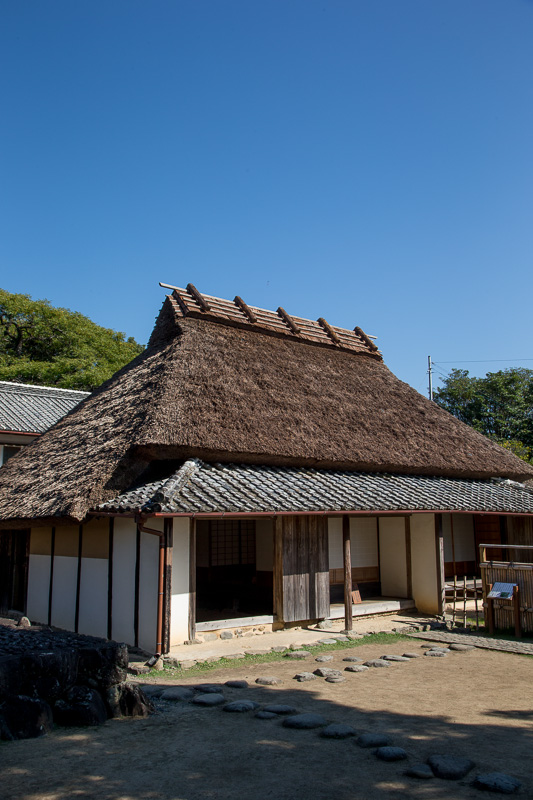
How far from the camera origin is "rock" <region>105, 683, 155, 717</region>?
5676 mm

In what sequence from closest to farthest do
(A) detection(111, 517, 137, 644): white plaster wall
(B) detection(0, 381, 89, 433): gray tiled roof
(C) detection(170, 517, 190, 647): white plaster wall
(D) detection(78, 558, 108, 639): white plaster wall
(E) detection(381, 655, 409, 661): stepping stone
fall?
(E) detection(381, 655, 409, 661): stepping stone
(C) detection(170, 517, 190, 647): white plaster wall
(A) detection(111, 517, 137, 644): white plaster wall
(D) detection(78, 558, 108, 639): white plaster wall
(B) detection(0, 381, 89, 433): gray tiled roof

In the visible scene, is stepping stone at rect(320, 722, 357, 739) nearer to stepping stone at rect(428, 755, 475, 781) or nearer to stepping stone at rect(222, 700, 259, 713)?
stepping stone at rect(428, 755, 475, 781)

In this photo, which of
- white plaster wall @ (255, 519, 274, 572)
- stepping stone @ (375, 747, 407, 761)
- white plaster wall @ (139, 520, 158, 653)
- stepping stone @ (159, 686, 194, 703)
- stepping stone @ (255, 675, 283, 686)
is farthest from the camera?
white plaster wall @ (255, 519, 274, 572)

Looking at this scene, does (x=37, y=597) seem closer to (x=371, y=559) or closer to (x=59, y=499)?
(x=59, y=499)

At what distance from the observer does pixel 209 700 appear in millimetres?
6258

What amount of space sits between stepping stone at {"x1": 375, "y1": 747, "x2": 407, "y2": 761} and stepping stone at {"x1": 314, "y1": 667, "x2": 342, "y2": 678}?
113 inches

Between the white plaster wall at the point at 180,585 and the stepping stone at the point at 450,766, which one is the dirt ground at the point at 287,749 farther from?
the white plaster wall at the point at 180,585

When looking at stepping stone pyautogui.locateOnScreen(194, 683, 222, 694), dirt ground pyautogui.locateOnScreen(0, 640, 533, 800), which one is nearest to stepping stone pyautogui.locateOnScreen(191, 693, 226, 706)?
dirt ground pyautogui.locateOnScreen(0, 640, 533, 800)

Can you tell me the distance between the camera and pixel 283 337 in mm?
15320

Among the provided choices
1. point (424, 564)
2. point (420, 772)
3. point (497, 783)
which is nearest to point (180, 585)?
point (420, 772)

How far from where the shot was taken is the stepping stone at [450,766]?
4223mm

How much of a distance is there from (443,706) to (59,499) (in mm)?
6356

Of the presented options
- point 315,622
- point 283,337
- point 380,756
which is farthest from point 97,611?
point 283,337

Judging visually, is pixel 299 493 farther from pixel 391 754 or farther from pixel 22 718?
pixel 22 718
